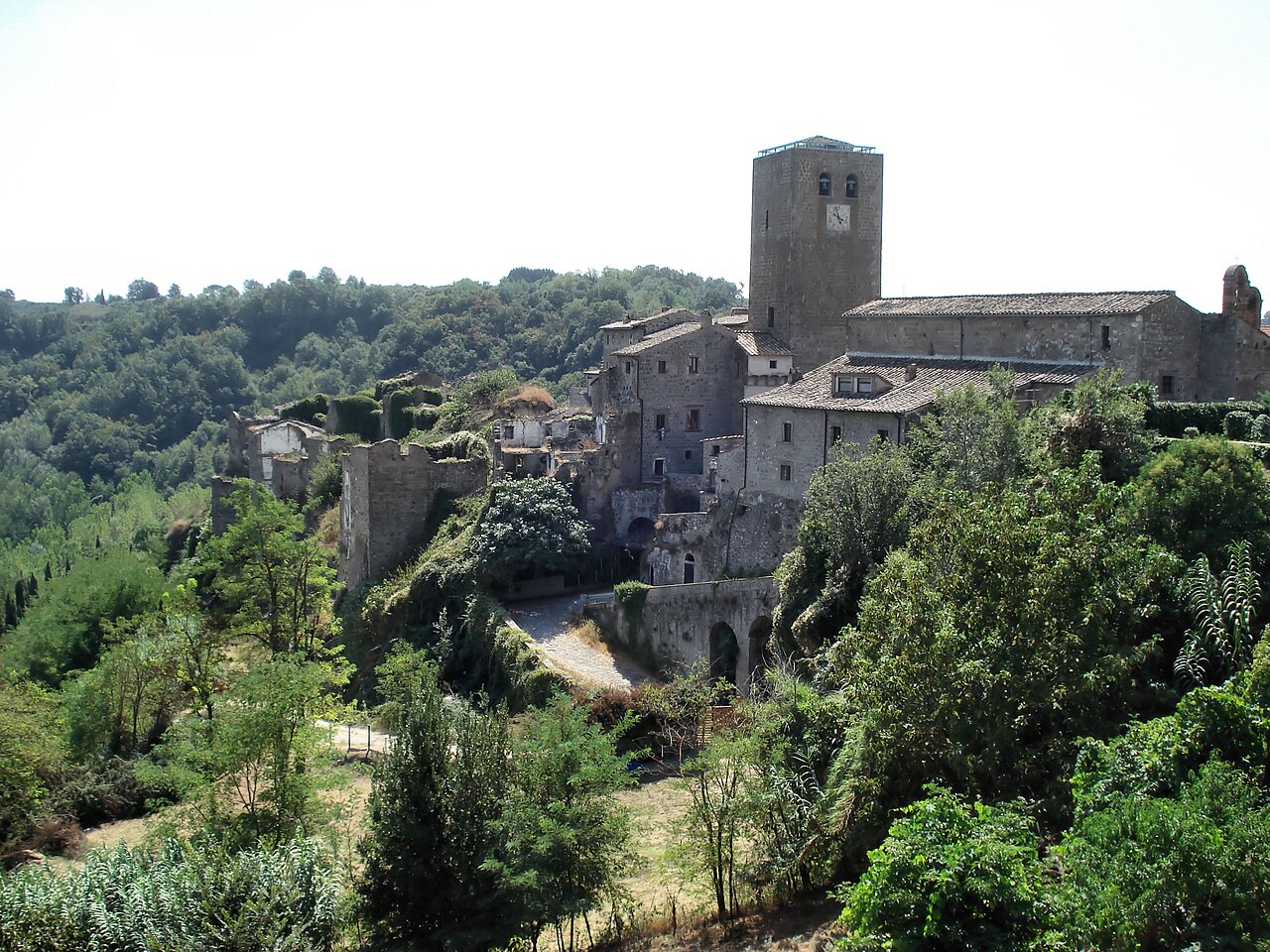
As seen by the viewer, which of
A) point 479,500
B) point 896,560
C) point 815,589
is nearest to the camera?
point 896,560

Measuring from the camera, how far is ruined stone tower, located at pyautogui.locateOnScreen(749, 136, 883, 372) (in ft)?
151

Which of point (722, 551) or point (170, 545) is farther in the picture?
point (170, 545)

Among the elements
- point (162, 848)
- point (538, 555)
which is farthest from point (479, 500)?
point (162, 848)

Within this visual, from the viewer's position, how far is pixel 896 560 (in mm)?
18891

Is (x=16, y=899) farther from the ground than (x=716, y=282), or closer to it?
closer to it

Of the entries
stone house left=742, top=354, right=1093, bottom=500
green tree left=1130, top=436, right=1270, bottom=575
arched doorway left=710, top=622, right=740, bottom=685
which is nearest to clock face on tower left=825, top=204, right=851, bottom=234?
stone house left=742, top=354, right=1093, bottom=500

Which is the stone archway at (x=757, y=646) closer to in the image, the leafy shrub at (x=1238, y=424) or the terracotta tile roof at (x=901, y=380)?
the terracotta tile roof at (x=901, y=380)

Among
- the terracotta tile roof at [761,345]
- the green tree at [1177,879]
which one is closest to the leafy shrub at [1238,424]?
the green tree at [1177,879]

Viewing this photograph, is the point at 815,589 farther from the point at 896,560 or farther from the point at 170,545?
the point at 170,545

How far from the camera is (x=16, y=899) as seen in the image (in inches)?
661

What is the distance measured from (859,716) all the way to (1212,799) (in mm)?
6123

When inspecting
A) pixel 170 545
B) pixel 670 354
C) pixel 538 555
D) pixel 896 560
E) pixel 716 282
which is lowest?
pixel 170 545

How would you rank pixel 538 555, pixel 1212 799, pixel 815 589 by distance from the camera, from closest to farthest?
1. pixel 1212 799
2. pixel 815 589
3. pixel 538 555

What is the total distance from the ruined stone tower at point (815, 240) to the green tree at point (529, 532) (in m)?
12.6
